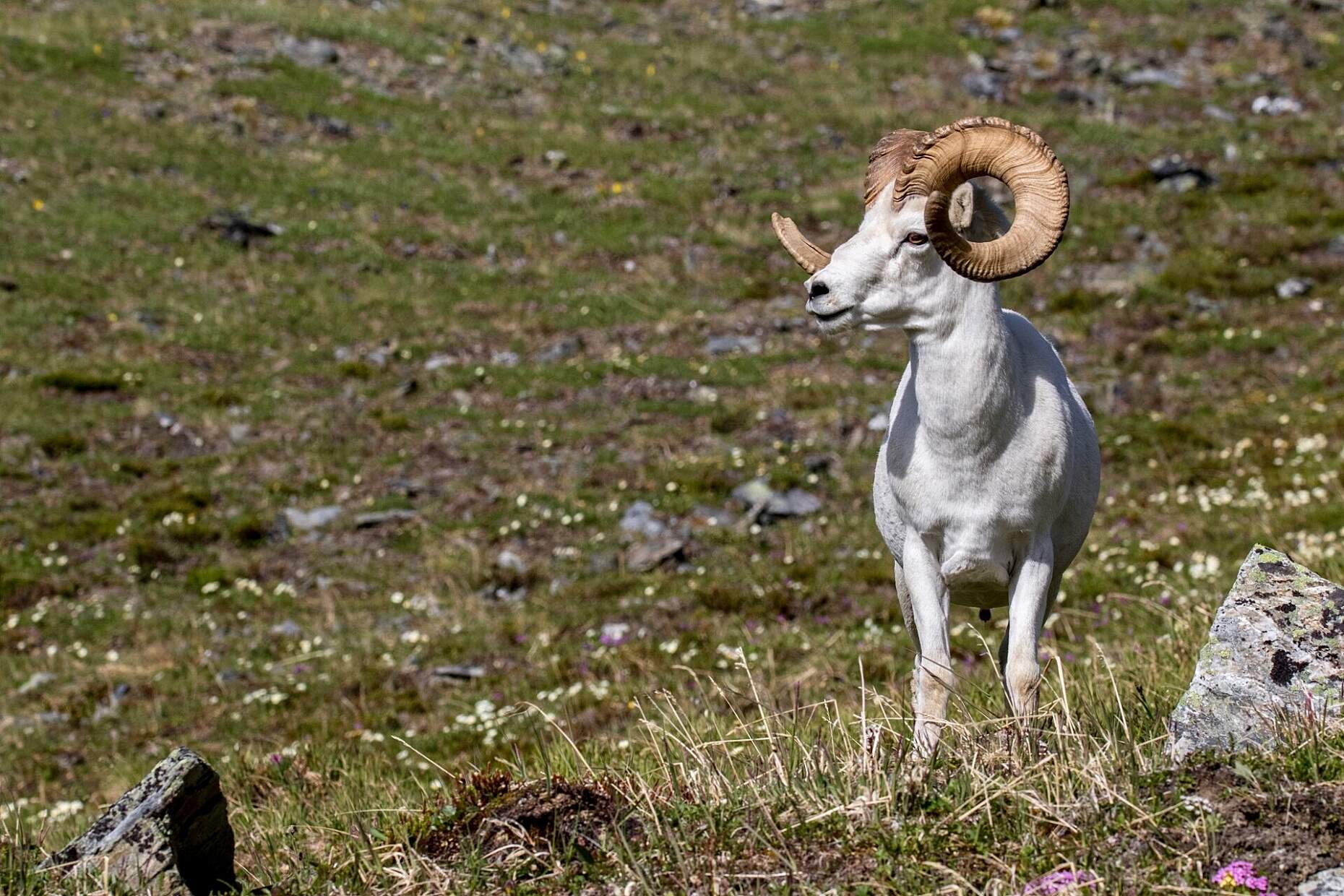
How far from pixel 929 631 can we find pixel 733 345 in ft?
53.5

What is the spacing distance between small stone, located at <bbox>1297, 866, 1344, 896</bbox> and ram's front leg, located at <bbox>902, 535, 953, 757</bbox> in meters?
1.88

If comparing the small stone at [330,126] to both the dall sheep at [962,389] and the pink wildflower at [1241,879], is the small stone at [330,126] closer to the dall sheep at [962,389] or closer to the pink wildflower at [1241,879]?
the dall sheep at [962,389]

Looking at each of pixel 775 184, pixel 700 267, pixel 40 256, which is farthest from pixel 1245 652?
pixel 775 184

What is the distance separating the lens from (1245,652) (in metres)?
5.14

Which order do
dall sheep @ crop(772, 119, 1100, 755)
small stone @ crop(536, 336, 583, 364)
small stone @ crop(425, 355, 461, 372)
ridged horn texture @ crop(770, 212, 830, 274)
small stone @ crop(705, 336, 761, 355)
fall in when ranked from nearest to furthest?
dall sheep @ crop(772, 119, 1100, 755), ridged horn texture @ crop(770, 212, 830, 274), small stone @ crop(425, 355, 461, 372), small stone @ crop(705, 336, 761, 355), small stone @ crop(536, 336, 583, 364)

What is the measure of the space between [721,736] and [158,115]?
1170 inches

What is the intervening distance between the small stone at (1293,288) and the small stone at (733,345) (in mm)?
8939

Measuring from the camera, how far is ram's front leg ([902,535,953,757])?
5.61m

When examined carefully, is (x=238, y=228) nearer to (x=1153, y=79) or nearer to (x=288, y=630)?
(x=288, y=630)

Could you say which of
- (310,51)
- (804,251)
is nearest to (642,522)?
(804,251)

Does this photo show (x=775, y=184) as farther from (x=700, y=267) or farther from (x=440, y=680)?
(x=440, y=680)

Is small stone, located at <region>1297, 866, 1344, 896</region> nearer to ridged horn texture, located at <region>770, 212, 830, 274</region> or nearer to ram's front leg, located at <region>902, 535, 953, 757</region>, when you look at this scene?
ram's front leg, located at <region>902, 535, 953, 757</region>

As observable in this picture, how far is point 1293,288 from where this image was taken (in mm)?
21297

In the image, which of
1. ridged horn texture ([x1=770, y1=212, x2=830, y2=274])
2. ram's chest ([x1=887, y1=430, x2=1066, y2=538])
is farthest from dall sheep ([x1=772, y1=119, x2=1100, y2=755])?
ridged horn texture ([x1=770, y1=212, x2=830, y2=274])
